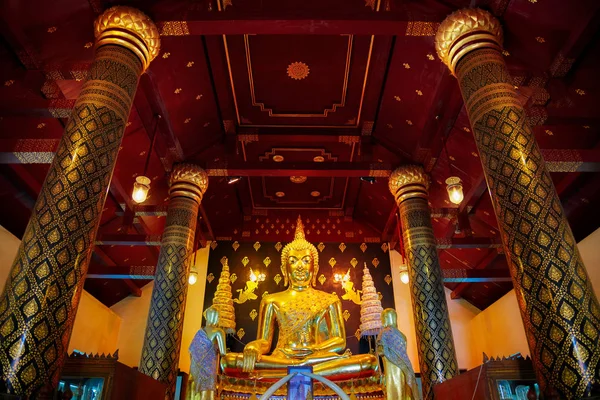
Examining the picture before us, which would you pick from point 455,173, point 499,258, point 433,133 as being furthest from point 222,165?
point 499,258

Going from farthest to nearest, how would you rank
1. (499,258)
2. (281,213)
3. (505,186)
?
(281,213)
(499,258)
(505,186)

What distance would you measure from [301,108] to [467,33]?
3.71 m

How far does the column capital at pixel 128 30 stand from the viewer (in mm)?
4422

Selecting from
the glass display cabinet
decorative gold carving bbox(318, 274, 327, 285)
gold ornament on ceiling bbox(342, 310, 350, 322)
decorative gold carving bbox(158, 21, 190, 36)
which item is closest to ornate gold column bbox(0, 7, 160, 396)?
decorative gold carving bbox(158, 21, 190, 36)

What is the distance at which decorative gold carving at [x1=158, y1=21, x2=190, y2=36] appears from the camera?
4770mm

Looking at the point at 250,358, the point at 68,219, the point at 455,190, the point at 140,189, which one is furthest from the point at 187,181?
the point at 455,190

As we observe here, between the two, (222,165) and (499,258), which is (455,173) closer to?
(499,258)

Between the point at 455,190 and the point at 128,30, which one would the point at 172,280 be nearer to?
the point at 128,30

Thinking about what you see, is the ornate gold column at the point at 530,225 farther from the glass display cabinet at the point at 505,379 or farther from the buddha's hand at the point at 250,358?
the buddha's hand at the point at 250,358

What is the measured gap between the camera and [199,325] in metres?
9.58

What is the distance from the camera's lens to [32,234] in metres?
3.26

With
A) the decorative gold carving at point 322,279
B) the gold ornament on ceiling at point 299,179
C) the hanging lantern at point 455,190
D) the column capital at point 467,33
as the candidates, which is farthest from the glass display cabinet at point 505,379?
the gold ornament on ceiling at point 299,179

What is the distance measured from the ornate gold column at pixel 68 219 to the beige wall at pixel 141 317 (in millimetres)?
6428

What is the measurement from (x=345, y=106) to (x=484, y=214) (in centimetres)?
313
